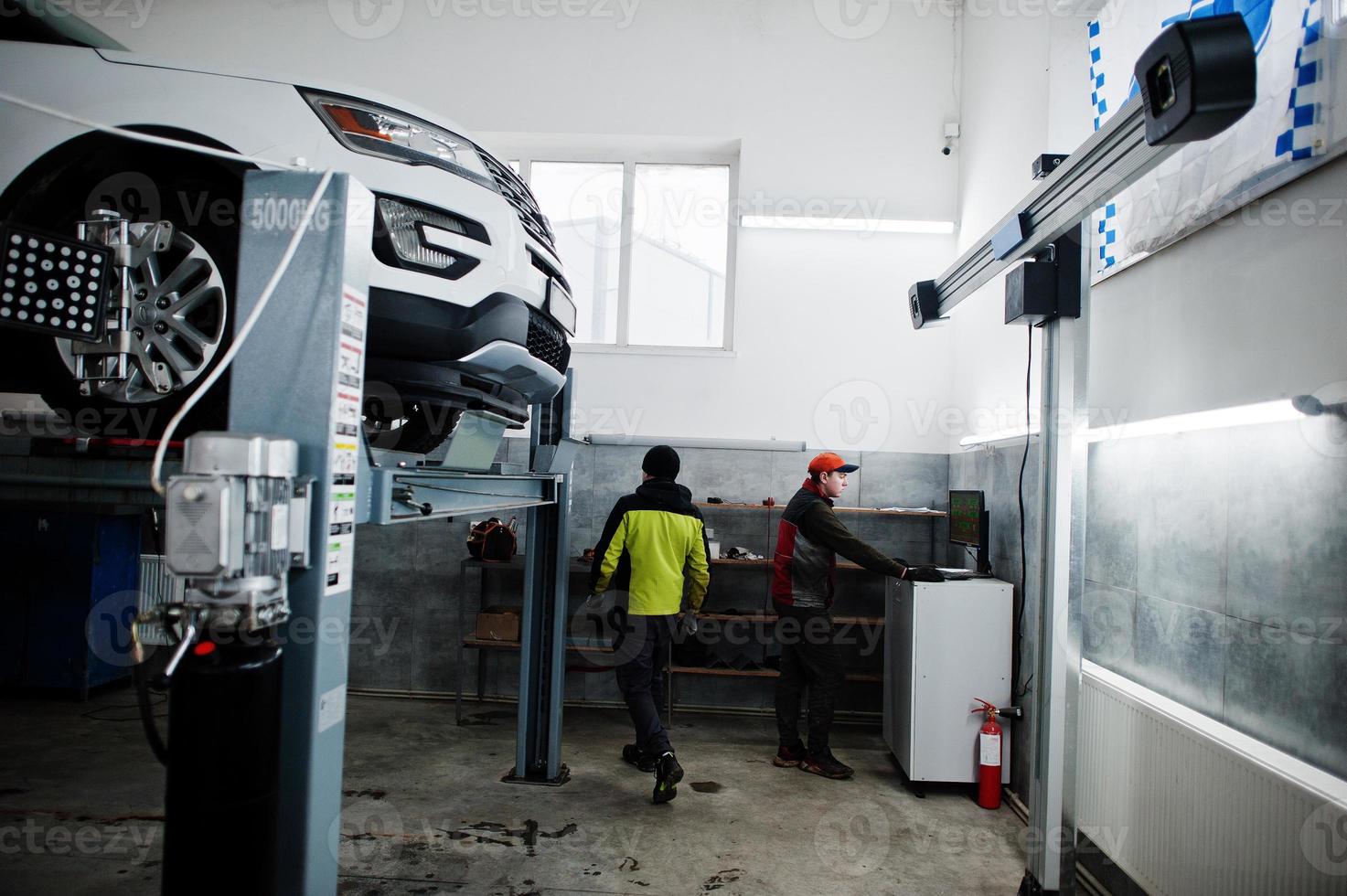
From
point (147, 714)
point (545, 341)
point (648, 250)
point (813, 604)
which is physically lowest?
point (813, 604)

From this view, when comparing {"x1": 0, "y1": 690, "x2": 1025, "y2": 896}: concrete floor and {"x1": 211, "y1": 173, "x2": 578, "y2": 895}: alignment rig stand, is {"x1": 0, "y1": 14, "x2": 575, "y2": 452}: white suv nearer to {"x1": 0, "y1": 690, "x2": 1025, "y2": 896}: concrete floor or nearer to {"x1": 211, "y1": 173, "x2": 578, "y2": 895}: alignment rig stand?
{"x1": 211, "y1": 173, "x2": 578, "y2": 895}: alignment rig stand

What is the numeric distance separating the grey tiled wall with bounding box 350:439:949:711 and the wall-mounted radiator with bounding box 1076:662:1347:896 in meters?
2.38

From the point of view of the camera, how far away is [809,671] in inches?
165

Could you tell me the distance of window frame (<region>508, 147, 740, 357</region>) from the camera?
5.57m

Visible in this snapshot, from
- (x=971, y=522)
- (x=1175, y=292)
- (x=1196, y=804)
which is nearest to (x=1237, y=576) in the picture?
(x=1196, y=804)

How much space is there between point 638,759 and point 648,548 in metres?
1.18

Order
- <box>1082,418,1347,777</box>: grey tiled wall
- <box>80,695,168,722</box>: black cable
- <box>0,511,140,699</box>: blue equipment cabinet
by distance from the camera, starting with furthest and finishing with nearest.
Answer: <box>0,511,140,699</box>: blue equipment cabinet → <box>80,695,168,722</box>: black cable → <box>1082,418,1347,777</box>: grey tiled wall

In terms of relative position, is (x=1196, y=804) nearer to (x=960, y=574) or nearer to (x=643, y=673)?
(x=960, y=574)

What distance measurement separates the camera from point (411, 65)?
563 cm

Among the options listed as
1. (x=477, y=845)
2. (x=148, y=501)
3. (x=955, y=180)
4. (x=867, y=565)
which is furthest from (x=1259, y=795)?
(x=955, y=180)

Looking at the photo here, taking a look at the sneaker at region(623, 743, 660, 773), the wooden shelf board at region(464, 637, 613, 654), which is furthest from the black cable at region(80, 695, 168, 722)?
the sneaker at region(623, 743, 660, 773)

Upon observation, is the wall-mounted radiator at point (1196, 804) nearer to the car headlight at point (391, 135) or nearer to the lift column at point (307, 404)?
the lift column at point (307, 404)

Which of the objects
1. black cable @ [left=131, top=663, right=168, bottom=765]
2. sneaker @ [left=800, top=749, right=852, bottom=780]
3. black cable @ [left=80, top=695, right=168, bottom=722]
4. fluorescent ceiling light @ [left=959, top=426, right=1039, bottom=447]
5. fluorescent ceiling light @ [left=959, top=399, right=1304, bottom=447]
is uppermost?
fluorescent ceiling light @ [left=959, top=426, right=1039, bottom=447]

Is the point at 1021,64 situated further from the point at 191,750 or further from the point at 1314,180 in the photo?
the point at 191,750
